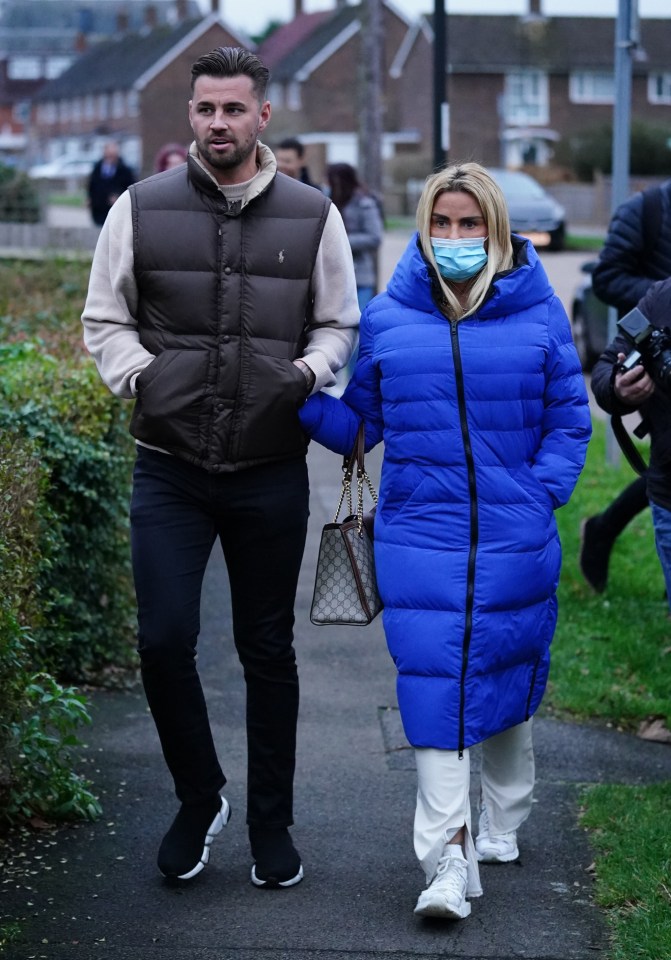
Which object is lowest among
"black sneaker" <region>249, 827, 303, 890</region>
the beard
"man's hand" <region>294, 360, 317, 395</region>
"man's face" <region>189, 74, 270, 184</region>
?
"black sneaker" <region>249, 827, 303, 890</region>

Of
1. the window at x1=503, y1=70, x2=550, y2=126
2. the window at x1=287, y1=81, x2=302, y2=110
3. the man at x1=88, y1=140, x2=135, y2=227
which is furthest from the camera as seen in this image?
the window at x1=287, y1=81, x2=302, y2=110

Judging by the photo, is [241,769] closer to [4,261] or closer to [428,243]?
[428,243]

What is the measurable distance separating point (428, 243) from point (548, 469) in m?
0.70

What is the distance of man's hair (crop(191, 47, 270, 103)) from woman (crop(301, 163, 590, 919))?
1.76 feet

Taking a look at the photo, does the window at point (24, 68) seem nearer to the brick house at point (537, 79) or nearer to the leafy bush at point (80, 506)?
the brick house at point (537, 79)

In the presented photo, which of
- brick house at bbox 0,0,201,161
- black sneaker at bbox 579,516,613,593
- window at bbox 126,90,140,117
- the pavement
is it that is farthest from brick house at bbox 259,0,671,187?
the pavement

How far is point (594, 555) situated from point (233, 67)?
399cm

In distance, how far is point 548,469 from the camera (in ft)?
13.7

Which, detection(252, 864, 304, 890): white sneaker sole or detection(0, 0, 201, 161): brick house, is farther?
detection(0, 0, 201, 161): brick house

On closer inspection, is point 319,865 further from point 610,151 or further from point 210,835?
point 610,151

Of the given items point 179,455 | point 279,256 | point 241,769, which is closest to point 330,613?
point 179,455

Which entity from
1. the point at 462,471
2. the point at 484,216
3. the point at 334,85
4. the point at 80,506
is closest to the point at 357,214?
the point at 80,506

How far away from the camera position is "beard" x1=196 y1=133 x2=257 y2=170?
405 centimetres

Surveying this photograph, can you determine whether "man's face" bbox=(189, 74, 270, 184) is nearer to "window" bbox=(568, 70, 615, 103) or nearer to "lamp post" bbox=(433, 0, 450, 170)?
"lamp post" bbox=(433, 0, 450, 170)
